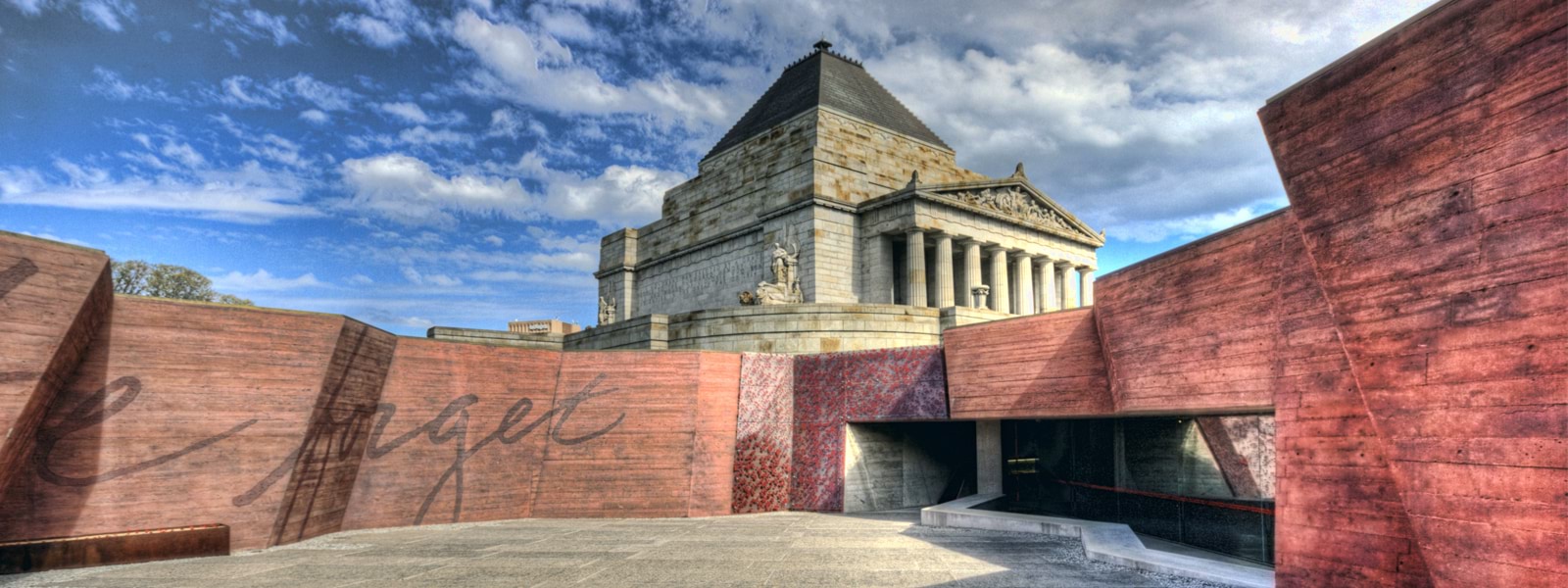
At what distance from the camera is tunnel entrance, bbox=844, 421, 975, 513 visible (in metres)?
21.5

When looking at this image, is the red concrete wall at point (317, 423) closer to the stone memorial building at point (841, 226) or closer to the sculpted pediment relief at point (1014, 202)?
the stone memorial building at point (841, 226)

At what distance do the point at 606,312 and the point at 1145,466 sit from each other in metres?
37.6

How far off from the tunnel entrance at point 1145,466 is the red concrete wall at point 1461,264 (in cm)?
922

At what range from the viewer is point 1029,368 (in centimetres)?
1689

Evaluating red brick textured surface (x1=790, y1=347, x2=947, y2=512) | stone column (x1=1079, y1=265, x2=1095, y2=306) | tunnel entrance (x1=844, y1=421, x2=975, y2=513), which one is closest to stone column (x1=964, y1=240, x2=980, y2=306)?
stone column (x1=1079, y1=265, x2=1095, y2=306)

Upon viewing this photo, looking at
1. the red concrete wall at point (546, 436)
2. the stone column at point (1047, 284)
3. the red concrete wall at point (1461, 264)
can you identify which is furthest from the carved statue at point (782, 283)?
the red concrete wall at point (1461, 264)

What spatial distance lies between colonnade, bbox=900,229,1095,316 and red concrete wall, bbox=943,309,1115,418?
1497 centimetres

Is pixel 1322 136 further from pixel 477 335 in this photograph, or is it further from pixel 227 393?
pixel 477 335

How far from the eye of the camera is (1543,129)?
6688mm

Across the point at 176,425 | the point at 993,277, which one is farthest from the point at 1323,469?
the point at 993,277

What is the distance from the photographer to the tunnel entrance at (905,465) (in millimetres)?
21453

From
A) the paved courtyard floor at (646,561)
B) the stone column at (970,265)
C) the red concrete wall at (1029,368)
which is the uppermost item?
the stone column at (970,265)

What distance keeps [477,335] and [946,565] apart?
27.9m

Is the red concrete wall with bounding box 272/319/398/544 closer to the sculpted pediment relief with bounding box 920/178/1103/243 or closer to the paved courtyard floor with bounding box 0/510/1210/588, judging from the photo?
the paved courtyard floor with bounding box 0/510/1210/588
